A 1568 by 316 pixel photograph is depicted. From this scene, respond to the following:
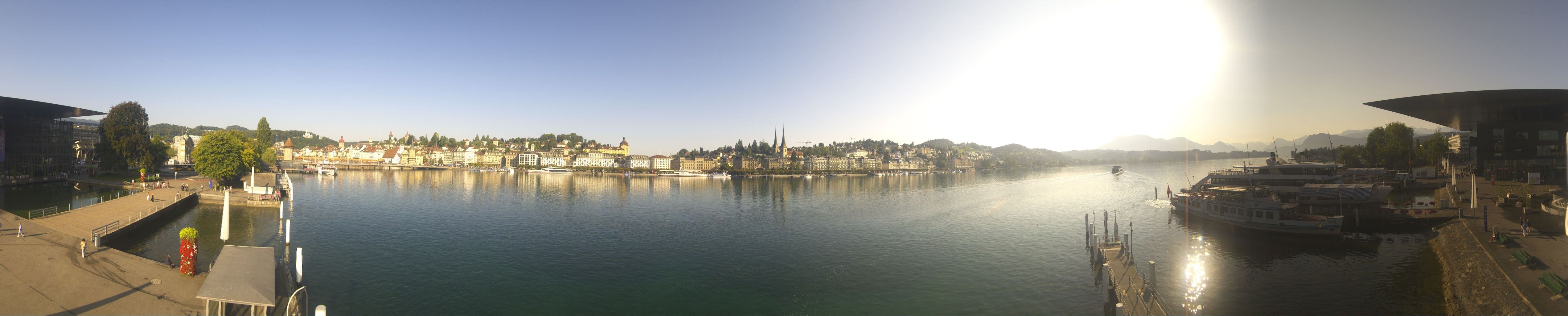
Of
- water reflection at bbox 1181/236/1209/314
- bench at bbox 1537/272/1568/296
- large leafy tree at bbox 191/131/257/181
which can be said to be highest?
large leafy tree at bbox 191/131/257/181

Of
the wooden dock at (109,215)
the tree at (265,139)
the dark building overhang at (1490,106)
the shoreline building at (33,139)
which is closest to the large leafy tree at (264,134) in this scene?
the tree at (265,139)

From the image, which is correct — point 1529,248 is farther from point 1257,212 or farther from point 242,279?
point 242,279

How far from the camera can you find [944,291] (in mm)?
16062

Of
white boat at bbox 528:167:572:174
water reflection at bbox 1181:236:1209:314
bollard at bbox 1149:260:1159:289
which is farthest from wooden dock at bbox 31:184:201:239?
white boat at bbox 528:167:572:174

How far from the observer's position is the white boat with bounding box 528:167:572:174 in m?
112

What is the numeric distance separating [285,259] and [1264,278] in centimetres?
3213

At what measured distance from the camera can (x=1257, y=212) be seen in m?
24.5

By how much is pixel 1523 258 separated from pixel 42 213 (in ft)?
176

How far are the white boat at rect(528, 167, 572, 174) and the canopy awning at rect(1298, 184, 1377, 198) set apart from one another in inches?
4250

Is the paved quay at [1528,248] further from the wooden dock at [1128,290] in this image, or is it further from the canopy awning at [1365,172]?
the canopy awning at [1365,172]

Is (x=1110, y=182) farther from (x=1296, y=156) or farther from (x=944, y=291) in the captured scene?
(x=944, y=291)

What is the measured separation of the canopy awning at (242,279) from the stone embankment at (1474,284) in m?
26.0

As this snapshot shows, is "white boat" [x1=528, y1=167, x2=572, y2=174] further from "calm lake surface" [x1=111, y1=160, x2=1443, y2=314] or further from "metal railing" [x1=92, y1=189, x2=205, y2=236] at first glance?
"metal railing" [x1=92, y1=189, x2=205, y2=236]

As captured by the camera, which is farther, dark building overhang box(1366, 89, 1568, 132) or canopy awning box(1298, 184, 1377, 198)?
canopy awning box(1298, 184, 1377, 198)
